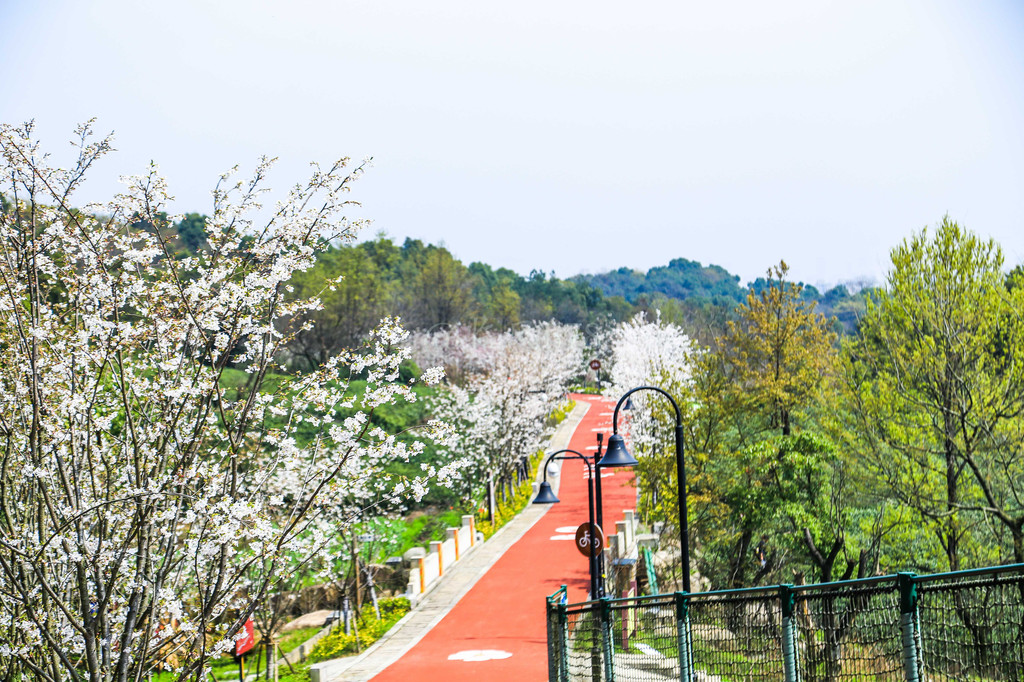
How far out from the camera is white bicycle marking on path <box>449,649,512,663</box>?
18641 mm

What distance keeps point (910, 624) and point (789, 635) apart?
1318 mm

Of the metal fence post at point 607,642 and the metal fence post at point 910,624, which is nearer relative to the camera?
the metal fence post at point 910,624

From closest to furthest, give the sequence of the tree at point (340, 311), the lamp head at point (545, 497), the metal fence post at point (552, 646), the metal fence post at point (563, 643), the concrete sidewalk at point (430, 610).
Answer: the metal fence post at point (563, 643) → the metal fence post at point (552, 646) → the concrete sidewalk at point (430, 610) → the lamp head at point (545, 497) → the tree at point (340, 311)

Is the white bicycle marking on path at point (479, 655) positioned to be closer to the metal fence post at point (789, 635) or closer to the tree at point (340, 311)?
the metal fence post at point (789, 635)

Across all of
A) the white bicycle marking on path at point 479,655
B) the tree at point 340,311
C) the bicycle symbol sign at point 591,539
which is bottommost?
the white bicycle marking on path at point 479,655

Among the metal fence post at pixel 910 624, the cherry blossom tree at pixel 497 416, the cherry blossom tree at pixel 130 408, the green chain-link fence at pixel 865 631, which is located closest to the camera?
the green chain-link fence at pixel 865 631

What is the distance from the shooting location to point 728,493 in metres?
22.6

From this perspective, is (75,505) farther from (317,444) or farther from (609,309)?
(609,309)

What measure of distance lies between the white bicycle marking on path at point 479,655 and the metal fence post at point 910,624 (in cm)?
1488

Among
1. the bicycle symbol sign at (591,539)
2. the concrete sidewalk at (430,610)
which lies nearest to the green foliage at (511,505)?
the concrete sidewalk at (430,610)

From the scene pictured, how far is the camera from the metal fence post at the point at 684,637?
7289 millimetres

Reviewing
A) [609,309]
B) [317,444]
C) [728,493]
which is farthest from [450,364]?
[609,309]

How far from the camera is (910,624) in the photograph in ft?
15.6

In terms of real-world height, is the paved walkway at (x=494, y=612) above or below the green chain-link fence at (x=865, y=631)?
below
